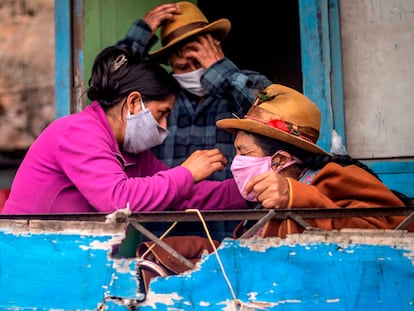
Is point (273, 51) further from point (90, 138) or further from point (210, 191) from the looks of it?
point (90, 138)

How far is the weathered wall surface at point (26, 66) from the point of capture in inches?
159

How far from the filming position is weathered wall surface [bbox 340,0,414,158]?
3328mm

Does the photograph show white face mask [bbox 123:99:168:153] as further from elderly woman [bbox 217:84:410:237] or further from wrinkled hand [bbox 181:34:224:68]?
wrinkled hand [bbox 181:34:224:68]

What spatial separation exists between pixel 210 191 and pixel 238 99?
541mm

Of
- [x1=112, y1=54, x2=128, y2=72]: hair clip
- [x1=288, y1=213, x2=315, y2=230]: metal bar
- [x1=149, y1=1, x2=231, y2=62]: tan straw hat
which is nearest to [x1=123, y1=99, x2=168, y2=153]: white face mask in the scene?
[x1=112, y1=54, x2=128, y2=72]: hair clip

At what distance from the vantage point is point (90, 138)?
250cm

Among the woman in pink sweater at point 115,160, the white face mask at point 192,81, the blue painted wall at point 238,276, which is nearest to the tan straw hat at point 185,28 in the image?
the white face mask at point 192,81

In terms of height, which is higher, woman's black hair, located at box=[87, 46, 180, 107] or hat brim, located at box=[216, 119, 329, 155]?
woman's black hair, located at box=[87, 46, 180, 107]

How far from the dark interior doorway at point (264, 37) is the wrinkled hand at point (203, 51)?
225 cm

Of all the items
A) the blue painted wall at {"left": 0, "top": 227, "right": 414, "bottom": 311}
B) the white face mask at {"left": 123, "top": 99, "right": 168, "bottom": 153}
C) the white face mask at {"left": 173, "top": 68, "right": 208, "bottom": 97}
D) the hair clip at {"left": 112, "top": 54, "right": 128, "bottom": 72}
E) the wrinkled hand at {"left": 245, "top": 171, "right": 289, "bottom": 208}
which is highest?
the hair clip at {"left": 112, "top": 54, "right": 128, "bottom": 72}

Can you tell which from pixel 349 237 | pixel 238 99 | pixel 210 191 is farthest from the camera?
pixel 238 99

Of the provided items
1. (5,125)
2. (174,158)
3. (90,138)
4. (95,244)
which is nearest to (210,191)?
(174,158)

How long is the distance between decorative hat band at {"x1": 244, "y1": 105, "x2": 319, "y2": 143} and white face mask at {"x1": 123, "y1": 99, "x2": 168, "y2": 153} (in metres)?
0.45

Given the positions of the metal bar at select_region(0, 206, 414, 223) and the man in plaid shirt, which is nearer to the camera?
the metal bar at select_region(0, 206, 414, 223)
